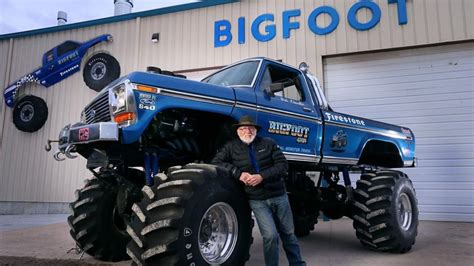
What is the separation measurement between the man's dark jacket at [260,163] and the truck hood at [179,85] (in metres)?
0.57

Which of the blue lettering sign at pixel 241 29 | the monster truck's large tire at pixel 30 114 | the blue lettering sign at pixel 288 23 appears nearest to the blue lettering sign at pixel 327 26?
the blue lettering sign at pixel 288 23

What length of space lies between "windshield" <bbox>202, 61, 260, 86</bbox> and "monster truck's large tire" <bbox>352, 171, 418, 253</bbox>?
8.16 feet

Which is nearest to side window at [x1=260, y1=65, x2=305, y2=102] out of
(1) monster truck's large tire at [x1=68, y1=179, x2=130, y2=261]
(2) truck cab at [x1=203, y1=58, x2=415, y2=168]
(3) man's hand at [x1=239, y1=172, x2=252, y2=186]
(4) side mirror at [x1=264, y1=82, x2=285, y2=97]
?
(2) truck cab at [x1=203, y1=58, x2=415, y2=168]

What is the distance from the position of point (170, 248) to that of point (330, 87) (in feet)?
26.8

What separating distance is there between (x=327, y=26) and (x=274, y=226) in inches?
307

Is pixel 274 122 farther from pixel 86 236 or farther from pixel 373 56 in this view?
pixel 373 56

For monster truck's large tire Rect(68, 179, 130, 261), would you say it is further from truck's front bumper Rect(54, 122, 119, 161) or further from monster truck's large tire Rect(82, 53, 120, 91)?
monster truck's large tire Rect(82, 53, 120, 91)

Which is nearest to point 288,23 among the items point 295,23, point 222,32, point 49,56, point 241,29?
point 295,23

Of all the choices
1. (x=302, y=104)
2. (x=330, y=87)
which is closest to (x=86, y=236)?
(x=302, y=104)

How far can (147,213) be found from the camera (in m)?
3.15

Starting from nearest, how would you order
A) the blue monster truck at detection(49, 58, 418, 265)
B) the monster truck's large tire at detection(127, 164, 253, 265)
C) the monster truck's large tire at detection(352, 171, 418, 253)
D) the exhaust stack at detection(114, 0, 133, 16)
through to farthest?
the monster truck's large tire at detection(127, 164, 253, 265), the blue monster truck at detection(49, 58, 418, 265), the monster truck's large tire at detection(352, 171, 418, 253), the exhaust stack at detection(114, 0, 133, 16)

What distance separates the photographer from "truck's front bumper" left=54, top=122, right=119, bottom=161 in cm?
337

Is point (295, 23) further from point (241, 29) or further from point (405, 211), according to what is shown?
point (405, 211)

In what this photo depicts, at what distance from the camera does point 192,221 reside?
10.5 ft
